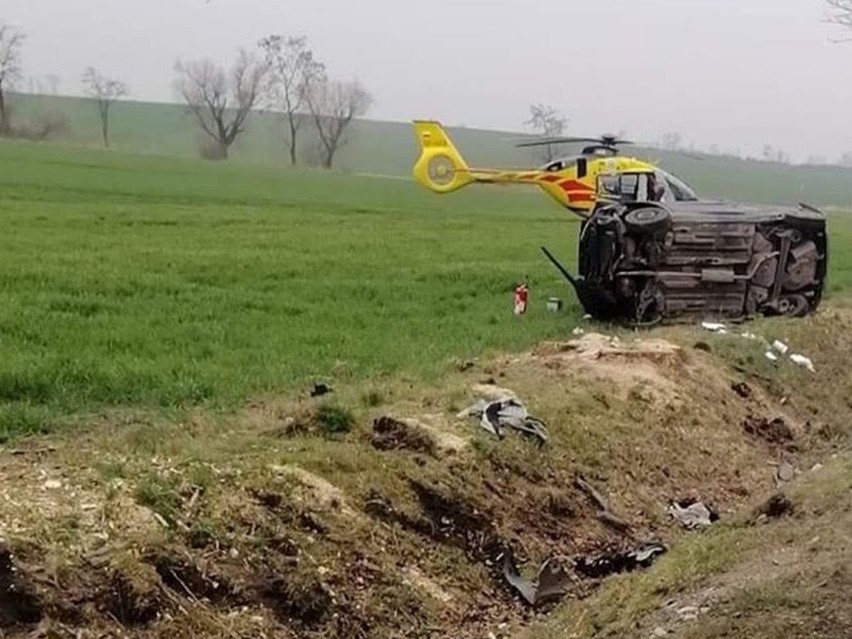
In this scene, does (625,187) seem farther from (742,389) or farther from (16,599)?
(16,599)

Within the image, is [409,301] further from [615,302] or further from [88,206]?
[88,206]

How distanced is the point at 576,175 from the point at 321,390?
11.8 metres

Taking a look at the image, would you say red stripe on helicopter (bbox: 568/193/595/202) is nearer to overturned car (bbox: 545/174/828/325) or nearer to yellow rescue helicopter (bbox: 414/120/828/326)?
yellow rescue helicopter (bbox: 414/120/828/326)

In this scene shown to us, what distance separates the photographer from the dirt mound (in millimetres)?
5645

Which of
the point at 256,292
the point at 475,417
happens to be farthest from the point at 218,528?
the point at 256,292

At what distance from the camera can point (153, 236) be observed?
22.0 meters

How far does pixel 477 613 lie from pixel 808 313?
9899 millimetres

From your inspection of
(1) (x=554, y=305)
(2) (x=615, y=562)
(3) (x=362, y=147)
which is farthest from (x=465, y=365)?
(3) (x=362, y=147)

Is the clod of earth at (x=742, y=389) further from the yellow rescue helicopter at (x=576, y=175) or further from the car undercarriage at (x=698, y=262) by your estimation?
the yellow rescue helicopter at (x=576, y=175)

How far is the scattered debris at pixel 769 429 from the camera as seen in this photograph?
10922mm

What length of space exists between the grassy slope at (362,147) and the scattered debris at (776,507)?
6453 cm

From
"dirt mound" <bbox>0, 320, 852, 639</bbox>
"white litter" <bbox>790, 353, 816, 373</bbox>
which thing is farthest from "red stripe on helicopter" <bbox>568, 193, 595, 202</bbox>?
"dirt mound" <bbox>0, 320, 852, 639</bbox>

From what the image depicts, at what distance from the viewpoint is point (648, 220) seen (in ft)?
46.8

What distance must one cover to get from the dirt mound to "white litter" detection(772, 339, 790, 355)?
2.51 m
